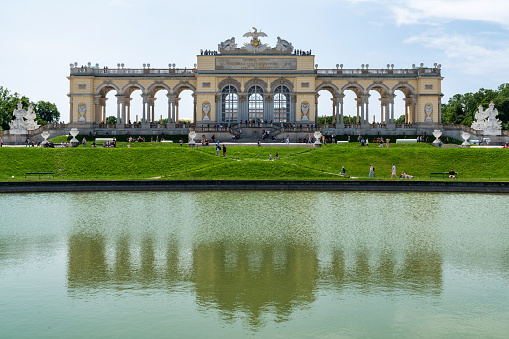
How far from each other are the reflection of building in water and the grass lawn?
925 inches

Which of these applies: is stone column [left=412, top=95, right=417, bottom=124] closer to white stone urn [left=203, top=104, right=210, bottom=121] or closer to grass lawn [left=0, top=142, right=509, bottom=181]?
grass lawn [left=0, top=142, right=509, bottom=181]

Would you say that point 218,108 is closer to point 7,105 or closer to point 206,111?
point 206,111

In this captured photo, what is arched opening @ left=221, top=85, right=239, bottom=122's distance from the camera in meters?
76.1

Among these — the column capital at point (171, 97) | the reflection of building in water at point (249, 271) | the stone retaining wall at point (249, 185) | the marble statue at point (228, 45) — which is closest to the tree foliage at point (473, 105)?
the marble statue at point (228, 45)

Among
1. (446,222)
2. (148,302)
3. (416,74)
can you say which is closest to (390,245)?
(446,222)

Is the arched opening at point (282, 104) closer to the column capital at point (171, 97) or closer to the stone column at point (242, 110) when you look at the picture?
the stone column at point (242, 110)

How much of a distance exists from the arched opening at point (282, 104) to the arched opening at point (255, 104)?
6.73ft

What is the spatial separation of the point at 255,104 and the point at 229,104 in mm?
3823

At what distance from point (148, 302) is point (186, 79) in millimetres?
65817

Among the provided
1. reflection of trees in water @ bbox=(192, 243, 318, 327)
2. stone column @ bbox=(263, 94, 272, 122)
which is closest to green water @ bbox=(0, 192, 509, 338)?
reflection of trees in water @ bbox=(192, 243, 318, 327)

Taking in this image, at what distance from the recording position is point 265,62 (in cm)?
7550

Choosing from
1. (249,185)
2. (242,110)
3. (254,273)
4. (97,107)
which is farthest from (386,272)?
(97,107)

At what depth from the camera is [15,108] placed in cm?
9281

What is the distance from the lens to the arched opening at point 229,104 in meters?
76.1
